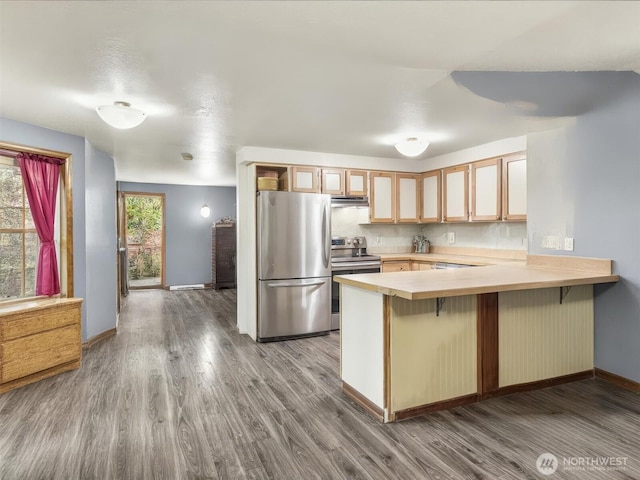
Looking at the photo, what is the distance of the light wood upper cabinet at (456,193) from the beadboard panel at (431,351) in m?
2.38

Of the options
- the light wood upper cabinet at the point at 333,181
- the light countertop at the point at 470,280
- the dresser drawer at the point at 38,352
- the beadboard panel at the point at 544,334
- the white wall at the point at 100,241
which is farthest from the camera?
the light wood upper cabinet at the point at 333,181

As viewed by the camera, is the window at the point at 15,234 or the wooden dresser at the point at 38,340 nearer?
the wooden dresser at the point at 38,340

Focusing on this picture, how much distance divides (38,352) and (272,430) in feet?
7.45

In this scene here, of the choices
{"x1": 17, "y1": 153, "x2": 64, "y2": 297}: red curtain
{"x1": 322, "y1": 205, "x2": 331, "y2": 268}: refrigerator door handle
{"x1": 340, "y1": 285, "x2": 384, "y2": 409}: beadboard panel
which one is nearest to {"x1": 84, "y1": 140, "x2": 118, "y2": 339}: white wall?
{"x1": 17, "y1": 153, "x2": 64, "y2": 297}: red curtain

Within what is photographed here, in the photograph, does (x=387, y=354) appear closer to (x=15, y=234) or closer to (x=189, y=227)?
(x=15, y=234)

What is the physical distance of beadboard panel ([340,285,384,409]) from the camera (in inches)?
99.7

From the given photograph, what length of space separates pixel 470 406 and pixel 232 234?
6.46 m

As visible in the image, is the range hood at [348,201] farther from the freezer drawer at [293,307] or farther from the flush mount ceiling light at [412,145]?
the flush mount ceiling light at [412,145]

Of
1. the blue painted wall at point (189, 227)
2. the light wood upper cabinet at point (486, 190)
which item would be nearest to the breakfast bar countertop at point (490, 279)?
the light wood upper cabinet at point (486, 190)

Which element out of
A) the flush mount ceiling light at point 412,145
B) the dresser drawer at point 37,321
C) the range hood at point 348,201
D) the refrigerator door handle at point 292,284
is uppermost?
the flush mount ceiling light at point 412,145

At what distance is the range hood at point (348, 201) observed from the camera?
5.01 metres

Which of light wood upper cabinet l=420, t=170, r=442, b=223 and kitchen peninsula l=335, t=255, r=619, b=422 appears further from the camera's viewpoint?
light wood upper cabinet l=420, t=170, r=442, b=223

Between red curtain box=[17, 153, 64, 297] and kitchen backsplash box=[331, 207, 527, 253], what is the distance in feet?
10.6

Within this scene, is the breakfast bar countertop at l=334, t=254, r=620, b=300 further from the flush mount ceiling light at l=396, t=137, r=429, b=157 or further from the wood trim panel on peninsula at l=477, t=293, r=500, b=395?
the flush mount ceiling light at l=396, t=137, r=429, b=157
